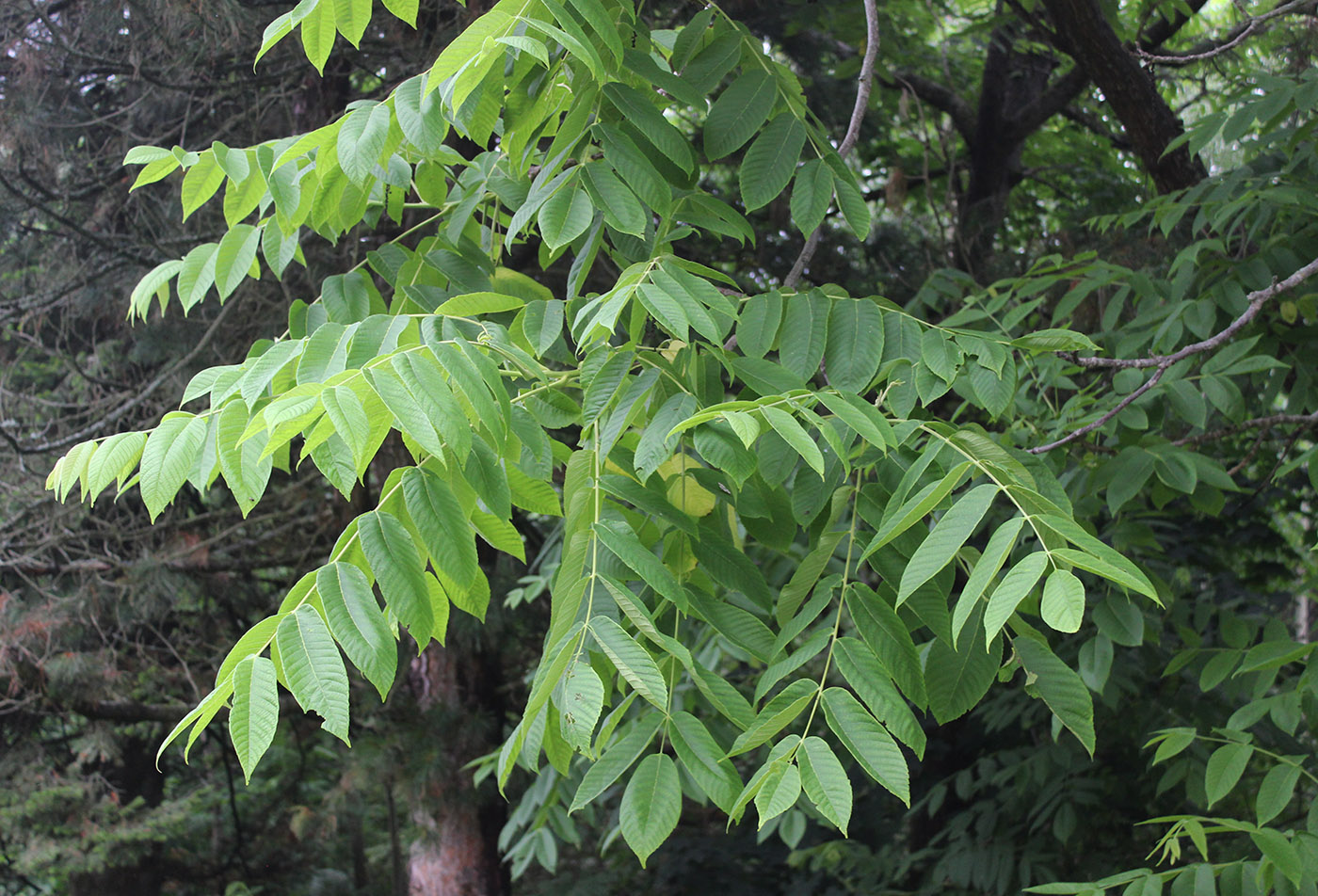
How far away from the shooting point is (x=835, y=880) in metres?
4.79

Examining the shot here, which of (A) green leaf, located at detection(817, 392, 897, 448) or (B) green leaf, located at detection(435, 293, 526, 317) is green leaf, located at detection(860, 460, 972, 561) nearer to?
(A) green leaf, located at detection(817, 392, 897, 448)

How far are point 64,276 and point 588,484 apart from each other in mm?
4339

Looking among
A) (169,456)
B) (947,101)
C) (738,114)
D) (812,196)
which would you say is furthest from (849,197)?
(947,101)

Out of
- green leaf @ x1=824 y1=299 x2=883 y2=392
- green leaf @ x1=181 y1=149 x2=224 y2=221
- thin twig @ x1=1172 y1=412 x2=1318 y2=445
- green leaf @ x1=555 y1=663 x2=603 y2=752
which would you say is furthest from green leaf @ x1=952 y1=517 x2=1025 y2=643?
green leaf @ x1=181 y1=149 x2=224 y2=221

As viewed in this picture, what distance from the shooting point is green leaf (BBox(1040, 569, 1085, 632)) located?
1.00 metres

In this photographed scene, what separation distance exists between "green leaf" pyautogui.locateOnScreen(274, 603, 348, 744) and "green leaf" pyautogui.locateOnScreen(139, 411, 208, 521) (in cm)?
39

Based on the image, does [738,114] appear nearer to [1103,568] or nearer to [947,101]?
[1103,568]

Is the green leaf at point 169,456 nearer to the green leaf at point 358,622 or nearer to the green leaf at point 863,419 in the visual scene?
the green leaf at point 358,622

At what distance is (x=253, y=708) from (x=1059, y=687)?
1.04 m

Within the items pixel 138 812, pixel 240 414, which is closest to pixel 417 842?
pixel 138 812

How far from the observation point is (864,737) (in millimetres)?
1180

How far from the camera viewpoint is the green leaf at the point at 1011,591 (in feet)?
3.33

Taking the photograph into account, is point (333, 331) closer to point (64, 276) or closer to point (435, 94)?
point (435, 94)

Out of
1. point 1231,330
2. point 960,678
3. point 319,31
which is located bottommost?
point 1231,330
